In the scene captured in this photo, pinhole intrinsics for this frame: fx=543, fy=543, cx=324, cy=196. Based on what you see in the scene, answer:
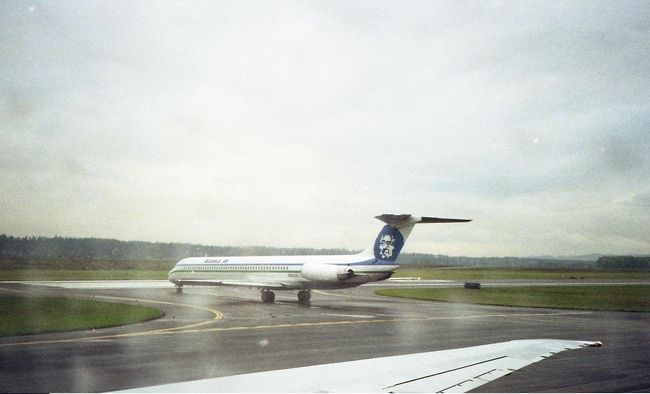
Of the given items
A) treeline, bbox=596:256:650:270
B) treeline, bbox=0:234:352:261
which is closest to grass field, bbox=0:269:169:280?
treeline, bbox=0:234:352:261

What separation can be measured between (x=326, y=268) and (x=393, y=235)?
4651 millimetres

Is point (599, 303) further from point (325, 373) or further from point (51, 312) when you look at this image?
point (325, 373)

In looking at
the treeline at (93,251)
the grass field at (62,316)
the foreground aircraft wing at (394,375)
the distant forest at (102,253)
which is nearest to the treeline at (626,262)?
the distant forest at (102,253)

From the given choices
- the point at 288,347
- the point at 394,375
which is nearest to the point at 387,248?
the point at 288,347

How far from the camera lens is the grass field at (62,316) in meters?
19.4

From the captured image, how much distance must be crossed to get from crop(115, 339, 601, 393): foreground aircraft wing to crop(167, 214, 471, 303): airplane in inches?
885

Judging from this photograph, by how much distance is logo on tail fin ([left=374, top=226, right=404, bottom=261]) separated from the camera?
3222 centimetres

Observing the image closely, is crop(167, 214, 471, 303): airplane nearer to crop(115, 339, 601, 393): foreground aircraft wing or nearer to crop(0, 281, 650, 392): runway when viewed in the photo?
crop(0, 281, 650, 392): runway

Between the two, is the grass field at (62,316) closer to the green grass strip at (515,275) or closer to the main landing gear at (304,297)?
the main landing gear at (304,297)

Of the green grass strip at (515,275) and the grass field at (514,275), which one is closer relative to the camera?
the green grass strip at (515,275)

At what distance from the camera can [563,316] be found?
28.9 m

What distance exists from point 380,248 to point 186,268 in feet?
76.9

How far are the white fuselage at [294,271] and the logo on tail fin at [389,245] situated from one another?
52 centimetres

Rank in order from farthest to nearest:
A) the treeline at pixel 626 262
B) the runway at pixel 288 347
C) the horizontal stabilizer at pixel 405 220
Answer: the treeline at pixel 626 262 < the horizontal stabilizer at pixel 405 220 < the runway at pixel 288 347
